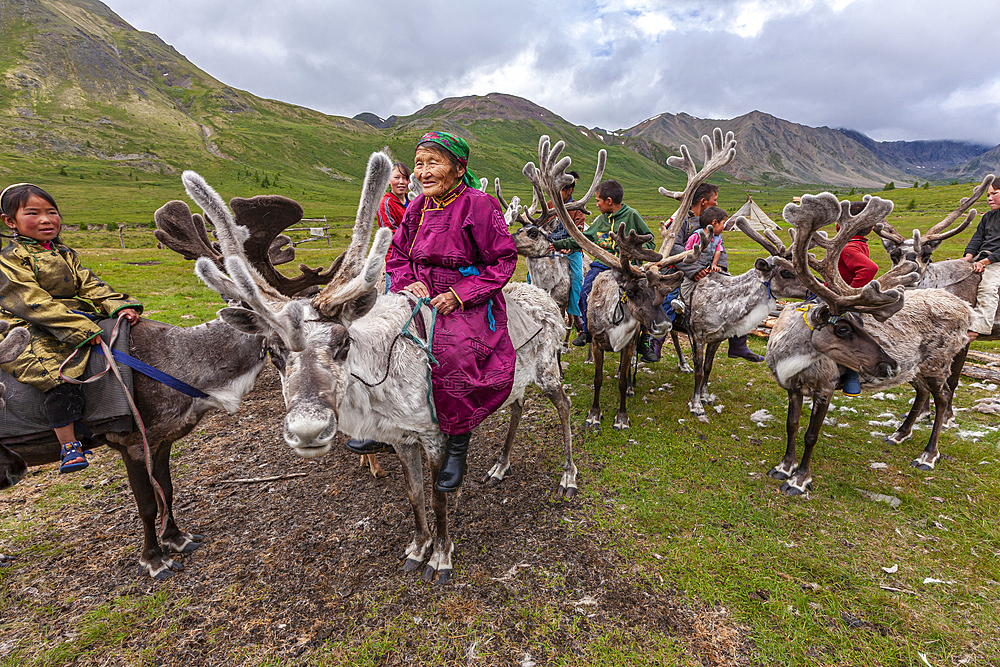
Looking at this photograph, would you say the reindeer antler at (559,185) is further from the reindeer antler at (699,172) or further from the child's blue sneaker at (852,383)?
the child's blue sneaker at (852,383)

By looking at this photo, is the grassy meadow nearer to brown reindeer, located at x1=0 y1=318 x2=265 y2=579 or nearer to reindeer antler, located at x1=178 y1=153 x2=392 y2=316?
brown reindeer, located at x1=0 y1=318 x2=265 y2=579

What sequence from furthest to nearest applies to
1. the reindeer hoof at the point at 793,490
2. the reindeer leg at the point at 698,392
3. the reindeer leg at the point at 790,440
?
the reindeer leg at the point at 698,392
the reindeer leg at the point at 790,440
the reindeer hoof at the point at 793,490

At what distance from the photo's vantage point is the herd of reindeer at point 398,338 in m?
2.98

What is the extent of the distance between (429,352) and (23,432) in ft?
11.2

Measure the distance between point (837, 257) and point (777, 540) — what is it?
10.5 ft

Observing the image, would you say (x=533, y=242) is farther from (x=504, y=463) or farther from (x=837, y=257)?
(x=837, y=257)

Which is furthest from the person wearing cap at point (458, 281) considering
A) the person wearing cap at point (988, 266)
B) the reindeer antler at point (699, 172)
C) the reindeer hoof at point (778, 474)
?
the person wearing cap at point (988, 266)

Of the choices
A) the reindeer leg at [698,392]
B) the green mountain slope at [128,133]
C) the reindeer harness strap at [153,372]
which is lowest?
the reindeer leg at [698,392]

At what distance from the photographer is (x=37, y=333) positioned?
12.0 ft

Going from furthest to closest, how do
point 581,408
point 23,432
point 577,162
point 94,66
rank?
point 577,162
point 94,66
point 581,408
point 23,432

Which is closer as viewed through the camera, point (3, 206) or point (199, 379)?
point (3, 206)

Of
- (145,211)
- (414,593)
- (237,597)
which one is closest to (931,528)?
(414,593)

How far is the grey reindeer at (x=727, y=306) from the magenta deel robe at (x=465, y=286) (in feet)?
15.7

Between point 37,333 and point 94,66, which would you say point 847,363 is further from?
point 94,66
